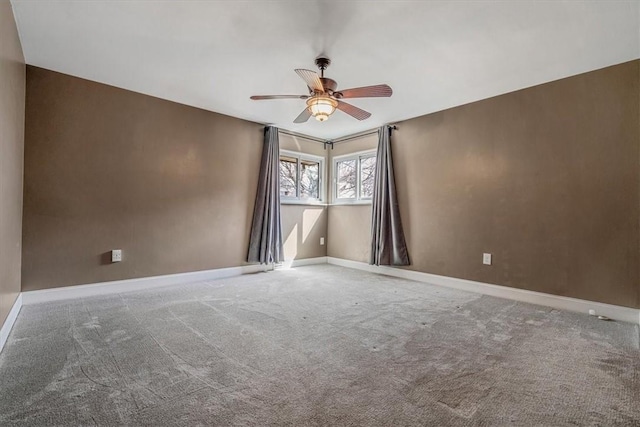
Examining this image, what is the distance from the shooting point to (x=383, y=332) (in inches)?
91.2

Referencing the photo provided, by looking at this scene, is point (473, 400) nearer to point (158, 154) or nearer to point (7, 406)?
point (7, 406)

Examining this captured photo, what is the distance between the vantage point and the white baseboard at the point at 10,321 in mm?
1974

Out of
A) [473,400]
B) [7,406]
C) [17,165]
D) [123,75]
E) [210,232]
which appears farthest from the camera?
[210,232]

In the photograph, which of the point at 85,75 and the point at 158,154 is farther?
the point at 158,154

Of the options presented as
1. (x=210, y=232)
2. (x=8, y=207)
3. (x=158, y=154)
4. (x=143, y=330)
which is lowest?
(x=143, y=330)

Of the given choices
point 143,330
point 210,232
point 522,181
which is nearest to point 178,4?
point 143,330

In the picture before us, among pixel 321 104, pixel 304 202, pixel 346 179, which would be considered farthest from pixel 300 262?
pixel 321 104

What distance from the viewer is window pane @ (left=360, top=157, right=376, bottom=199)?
16.5 feet

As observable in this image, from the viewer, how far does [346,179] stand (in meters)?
5.46

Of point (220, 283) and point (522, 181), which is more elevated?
point (522, 181)

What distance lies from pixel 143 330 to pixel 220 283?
1578mm

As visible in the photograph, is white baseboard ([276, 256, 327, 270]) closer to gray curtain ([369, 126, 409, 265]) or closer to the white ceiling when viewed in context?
gray curtain ([369, 126, 409, 265])

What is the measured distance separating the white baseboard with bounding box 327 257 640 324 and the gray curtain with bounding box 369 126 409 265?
0.64 ft

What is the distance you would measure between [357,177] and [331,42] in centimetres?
295
